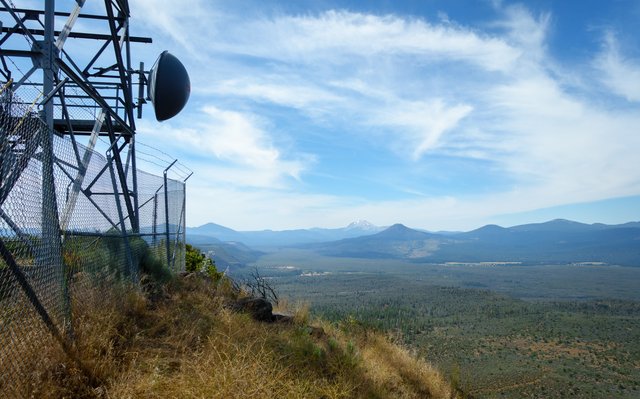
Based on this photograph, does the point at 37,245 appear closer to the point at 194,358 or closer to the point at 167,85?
the point at 194,358

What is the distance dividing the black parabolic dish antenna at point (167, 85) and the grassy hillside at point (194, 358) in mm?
4187

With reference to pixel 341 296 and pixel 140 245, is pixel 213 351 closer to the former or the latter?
pixel 140 245

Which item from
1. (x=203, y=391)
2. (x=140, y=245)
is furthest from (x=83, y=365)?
(x=140, y=245)

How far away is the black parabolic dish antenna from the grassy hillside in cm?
419

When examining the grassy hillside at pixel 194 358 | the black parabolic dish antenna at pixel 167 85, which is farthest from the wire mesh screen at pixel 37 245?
the black parabolic dish antenna at pixel 167 85

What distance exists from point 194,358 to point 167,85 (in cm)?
719

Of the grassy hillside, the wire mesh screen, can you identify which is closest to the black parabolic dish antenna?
the wire mesh screen

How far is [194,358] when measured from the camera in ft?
17.2

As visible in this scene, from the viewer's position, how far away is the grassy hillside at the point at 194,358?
13.6 feet

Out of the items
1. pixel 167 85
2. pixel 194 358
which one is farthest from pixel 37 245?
pixel 167 85

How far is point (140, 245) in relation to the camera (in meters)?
8.95

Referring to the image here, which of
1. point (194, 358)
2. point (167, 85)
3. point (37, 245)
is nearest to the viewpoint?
point (37, 245)

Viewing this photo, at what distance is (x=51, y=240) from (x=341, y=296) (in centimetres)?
16632

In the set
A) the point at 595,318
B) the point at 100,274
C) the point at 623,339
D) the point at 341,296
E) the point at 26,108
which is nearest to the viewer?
the point at 26,108
